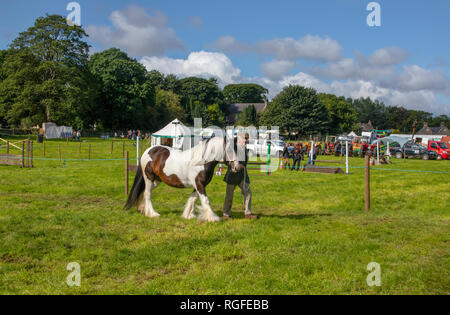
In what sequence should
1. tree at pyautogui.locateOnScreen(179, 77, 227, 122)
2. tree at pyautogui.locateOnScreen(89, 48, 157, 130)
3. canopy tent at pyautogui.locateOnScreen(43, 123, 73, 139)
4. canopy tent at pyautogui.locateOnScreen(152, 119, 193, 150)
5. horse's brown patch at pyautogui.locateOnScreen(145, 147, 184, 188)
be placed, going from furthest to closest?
1. tree at pyautogui.locateOnScreen(179, 77, 227, 122)
2. tree at pyautogui.locateOnScreen(89, 48, 157, 130)
3. canopy tent at pyautogui.locateOnScreen(43, 123, 73, 139)
4. canopy tent at pyautogui.locateOnScreen(152, 119, 193, 150)
5. horse's brown patch at pyautogui.locateOnScreen(145, 147, 184, 188)

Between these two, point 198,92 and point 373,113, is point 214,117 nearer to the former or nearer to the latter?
point 198,92

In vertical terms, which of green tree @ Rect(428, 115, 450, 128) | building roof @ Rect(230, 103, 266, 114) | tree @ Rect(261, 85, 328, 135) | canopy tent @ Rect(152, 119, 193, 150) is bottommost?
canopy tent @ Rect(152, 119, 193, 150)

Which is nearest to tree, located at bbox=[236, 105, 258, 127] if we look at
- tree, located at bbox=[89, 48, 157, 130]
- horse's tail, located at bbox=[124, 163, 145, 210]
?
tree, located at bbox=[89, 48, 157, 130]

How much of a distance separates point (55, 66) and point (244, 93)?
97263mm

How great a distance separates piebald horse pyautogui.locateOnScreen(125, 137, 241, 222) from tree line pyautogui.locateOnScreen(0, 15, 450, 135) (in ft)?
147

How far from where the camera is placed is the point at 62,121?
5284 cm

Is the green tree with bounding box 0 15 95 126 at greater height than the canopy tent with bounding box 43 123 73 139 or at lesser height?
greater

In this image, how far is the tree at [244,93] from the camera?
462ft

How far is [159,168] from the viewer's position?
8.38 m

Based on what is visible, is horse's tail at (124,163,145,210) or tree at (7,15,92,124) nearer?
horse's tail at (124,163,145,210)

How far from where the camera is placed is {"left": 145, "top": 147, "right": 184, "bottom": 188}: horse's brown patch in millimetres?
8227

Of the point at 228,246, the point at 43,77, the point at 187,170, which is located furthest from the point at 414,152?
the point at 43,77

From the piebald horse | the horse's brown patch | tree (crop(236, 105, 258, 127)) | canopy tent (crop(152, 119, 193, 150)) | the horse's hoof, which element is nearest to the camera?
the piebald horse

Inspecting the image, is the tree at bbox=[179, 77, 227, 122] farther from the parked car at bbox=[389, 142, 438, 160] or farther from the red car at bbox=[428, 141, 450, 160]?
the red car at bbox=[428, 141, 450, 160]
